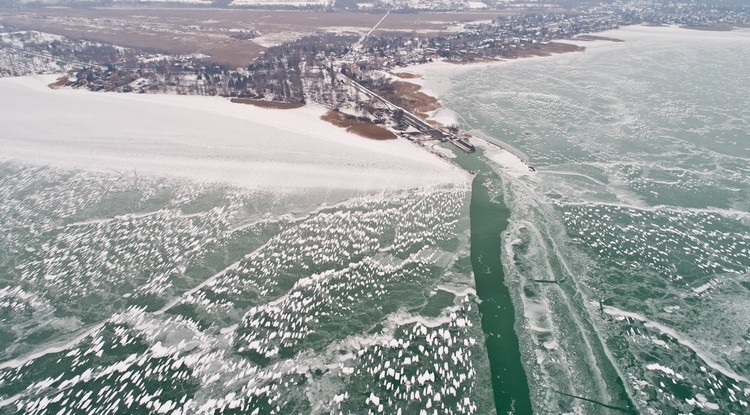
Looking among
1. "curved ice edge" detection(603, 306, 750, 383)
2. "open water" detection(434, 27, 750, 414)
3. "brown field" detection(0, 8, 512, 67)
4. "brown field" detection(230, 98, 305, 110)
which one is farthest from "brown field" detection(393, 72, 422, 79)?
"curved ice edge" detection(603, 306, 750, 383)

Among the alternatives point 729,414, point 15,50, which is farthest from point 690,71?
point 15,50

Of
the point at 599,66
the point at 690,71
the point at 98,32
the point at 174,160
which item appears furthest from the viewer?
the point at 98,32

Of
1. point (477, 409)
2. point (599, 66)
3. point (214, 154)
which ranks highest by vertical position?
point (599, 66)

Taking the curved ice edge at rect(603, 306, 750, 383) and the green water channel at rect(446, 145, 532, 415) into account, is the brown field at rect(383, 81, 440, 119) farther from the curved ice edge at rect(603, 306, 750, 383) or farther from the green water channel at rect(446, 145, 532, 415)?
the curved ice edge at rect(603, 306, 750, 383)

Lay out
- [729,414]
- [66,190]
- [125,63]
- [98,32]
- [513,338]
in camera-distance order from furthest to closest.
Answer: [98,32]
[125,63]
[66,190]
[513,338]
[729,414]

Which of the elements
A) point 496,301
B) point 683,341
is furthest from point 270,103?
point 683,341

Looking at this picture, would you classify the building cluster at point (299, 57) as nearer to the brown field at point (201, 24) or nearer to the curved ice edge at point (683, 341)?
the brown field at point (201, 24)

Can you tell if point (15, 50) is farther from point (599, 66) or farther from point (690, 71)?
point (690, 71)
